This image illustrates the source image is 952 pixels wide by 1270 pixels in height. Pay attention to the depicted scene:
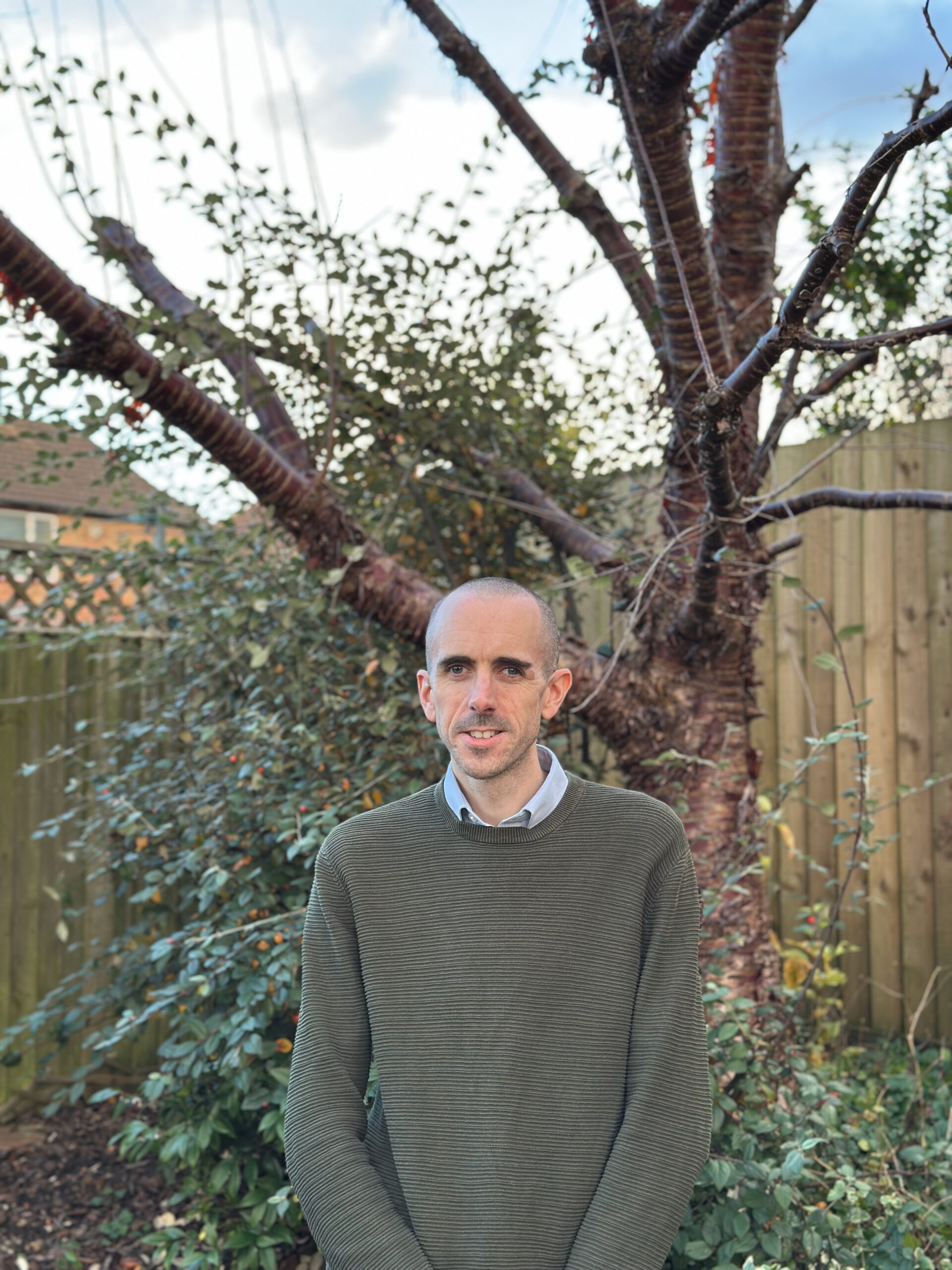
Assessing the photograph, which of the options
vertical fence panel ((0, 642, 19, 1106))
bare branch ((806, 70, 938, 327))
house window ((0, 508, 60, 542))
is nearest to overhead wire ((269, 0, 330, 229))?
bare branch ((806, 70, 938, 327))

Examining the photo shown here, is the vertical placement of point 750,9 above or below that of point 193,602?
above

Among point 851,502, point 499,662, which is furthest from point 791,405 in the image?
point 499,662

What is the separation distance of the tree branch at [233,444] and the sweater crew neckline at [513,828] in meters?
1.23

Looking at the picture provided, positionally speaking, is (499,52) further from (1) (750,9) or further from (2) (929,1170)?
(2) (929,1170)

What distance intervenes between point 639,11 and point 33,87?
4.70ft

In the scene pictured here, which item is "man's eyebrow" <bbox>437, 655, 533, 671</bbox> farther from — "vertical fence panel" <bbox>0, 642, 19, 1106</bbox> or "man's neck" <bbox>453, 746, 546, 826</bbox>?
"vertical fence panel" <bbox>0, 642, 19, 1106</bbox>

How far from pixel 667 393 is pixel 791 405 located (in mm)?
472

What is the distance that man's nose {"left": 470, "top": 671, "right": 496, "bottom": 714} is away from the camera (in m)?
1.44

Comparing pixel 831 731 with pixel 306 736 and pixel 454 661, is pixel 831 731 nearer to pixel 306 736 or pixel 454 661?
pixel 306 736

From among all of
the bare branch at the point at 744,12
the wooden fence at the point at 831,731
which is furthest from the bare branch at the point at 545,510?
the bare branch at the point at 744,12

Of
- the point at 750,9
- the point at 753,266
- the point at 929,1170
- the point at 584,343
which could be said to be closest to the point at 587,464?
the point at 584,343

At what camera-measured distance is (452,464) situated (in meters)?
3.61

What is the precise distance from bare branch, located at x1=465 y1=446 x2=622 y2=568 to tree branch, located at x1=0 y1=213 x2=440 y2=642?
25.5 inches

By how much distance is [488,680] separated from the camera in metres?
1.46
